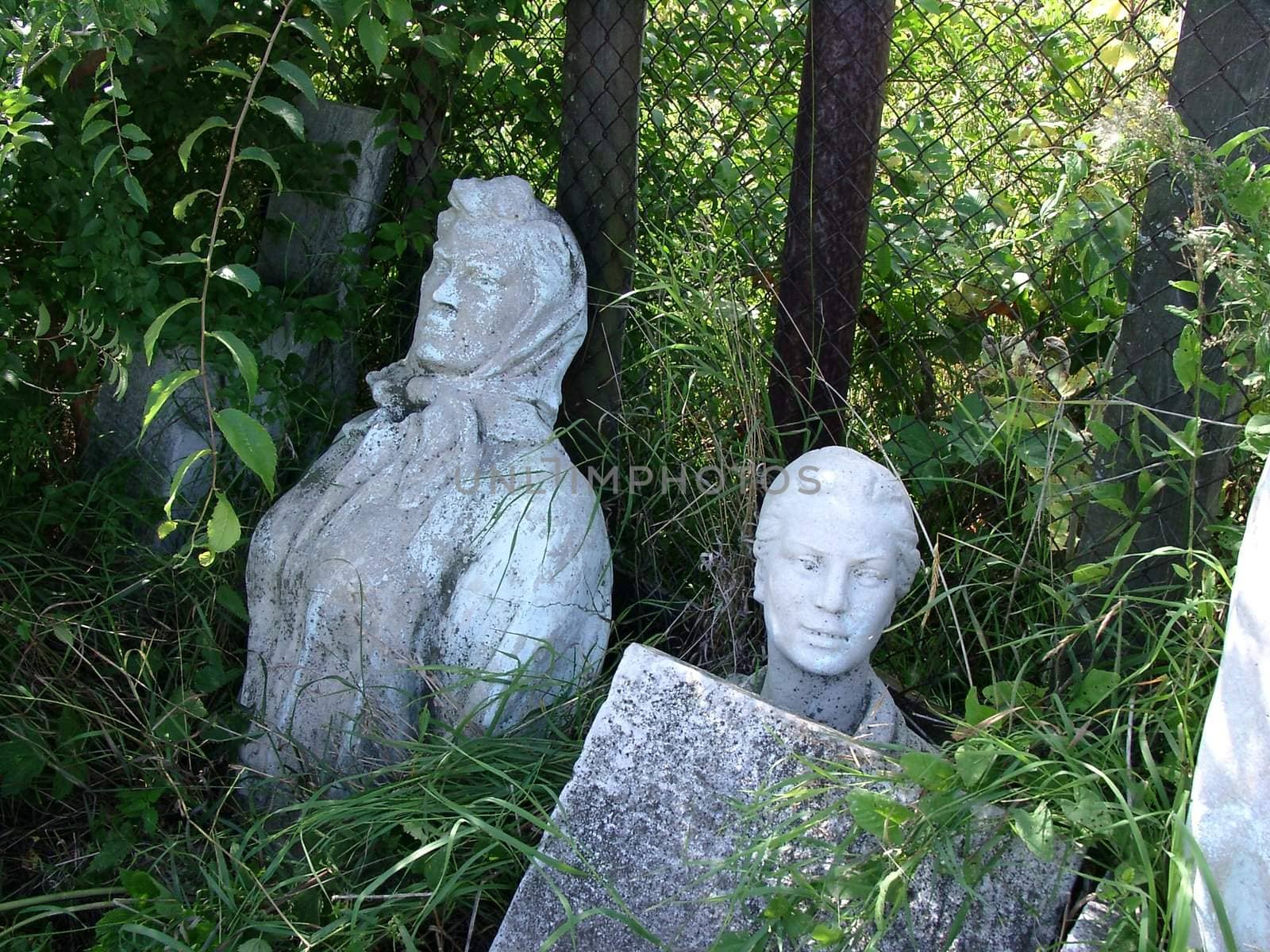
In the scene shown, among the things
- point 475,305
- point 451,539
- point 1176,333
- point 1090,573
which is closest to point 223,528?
point 451,539

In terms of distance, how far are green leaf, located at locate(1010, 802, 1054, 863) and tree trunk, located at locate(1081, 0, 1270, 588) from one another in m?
0.62

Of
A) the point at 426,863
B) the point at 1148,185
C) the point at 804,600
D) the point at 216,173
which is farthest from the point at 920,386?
the point at 216,173

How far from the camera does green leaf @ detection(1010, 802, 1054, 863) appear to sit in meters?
1.63

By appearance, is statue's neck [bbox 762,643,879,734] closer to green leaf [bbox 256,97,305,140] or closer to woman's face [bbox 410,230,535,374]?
woman's face [bbox 410,230,535,374]

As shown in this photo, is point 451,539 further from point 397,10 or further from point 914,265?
point 914,265

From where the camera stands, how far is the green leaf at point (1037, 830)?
1.63 metres

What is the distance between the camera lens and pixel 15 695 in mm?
2482

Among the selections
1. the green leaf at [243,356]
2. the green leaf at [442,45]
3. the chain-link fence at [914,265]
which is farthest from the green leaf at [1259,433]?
the green leaf at [442,45]

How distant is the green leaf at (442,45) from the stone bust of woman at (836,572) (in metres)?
1.24

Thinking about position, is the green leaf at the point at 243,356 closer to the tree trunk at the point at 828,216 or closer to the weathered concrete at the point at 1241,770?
the tree trunk at the point at 828,216

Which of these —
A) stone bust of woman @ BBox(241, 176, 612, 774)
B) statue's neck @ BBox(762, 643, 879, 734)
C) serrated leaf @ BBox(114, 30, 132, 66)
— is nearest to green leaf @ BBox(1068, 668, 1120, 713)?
statue's neck @ BBox(762, 643, 879, 734)

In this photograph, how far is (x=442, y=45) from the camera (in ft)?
8.86

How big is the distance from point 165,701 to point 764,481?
129cm

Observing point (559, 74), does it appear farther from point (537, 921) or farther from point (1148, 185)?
point (537, 921)
